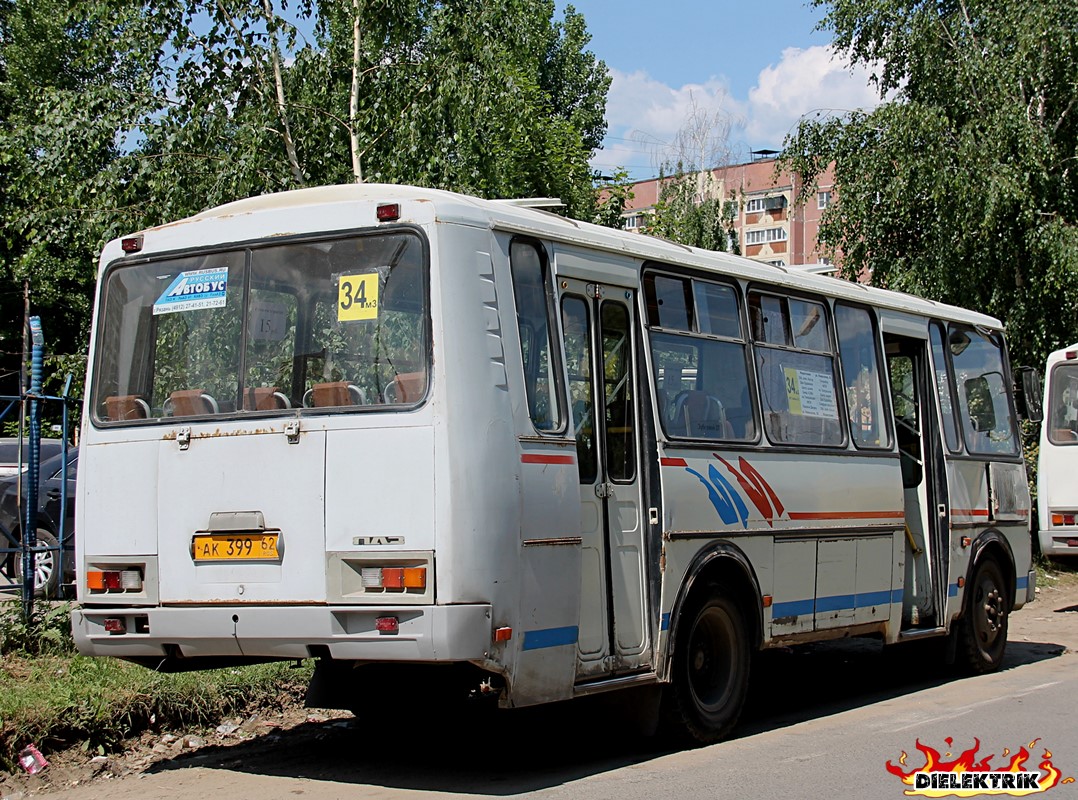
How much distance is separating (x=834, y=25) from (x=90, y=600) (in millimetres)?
22093

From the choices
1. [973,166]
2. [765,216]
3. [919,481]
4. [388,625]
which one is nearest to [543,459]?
[388,625]

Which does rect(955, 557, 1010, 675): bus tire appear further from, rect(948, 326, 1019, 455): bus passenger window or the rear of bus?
the rear of bus

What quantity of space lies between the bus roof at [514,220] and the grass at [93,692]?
299cm

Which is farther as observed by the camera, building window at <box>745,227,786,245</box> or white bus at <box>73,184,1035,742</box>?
building window at <box>745,227,786,245</box>

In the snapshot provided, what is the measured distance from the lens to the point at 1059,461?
679 inches

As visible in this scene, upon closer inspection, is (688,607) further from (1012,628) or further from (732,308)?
(1012,628)

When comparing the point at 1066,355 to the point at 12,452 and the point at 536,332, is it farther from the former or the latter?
the point at 12,452

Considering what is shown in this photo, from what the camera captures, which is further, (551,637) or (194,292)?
(194,292)

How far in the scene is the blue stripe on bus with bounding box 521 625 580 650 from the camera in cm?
679

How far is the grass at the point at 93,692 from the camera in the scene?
7840mm

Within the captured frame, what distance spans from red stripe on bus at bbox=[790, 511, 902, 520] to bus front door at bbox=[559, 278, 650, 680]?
194 cm

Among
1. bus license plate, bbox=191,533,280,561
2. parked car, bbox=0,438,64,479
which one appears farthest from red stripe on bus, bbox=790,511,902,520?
parked car, bbox=0,438,64,479

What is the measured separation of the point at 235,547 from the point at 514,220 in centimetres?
231

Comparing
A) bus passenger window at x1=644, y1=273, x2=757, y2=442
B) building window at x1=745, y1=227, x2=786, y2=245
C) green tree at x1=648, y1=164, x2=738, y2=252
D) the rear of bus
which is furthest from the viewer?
building window at x1=745, y1=227, x2=786, y2=245
